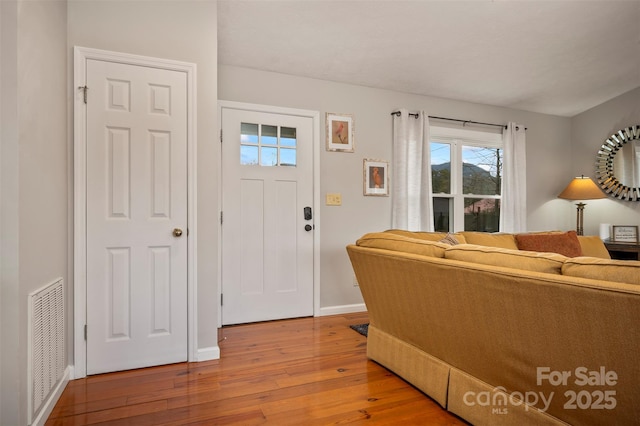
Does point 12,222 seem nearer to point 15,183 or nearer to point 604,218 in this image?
point 15,183

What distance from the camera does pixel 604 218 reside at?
486 cm

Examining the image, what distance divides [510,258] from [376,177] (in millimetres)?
2591

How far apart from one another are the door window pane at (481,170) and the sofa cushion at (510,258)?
306 centimetres

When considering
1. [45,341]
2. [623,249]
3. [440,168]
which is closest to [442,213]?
[440,168]

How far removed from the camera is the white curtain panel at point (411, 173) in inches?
160

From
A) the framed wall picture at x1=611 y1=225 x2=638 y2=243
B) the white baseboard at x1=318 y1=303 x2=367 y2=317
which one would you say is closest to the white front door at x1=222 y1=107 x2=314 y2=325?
the white baseboard at x1=318 y1=303 x2=367 y2=317

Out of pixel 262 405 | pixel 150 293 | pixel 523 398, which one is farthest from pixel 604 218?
pixel 150 293

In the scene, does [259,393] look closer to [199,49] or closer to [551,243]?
[199,49]

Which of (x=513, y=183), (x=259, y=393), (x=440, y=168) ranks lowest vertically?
(x=259, y=393)

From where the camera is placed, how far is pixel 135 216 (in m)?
2.46

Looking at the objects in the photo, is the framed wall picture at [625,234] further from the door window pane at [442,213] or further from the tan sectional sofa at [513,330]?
the tan sectional sofa at [513,330]

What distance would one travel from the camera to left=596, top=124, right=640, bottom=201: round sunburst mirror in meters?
4.49

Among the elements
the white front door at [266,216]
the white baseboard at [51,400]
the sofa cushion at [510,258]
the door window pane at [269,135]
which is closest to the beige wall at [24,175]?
the white baseboard at [51,400]

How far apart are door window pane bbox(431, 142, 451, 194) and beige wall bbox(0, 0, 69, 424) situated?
3757 millimetres
